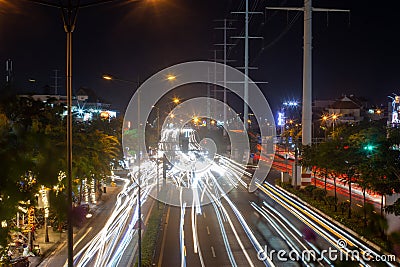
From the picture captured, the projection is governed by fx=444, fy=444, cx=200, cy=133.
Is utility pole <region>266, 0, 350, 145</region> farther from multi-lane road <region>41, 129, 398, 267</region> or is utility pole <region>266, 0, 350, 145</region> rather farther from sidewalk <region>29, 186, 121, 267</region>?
sidewalk <region>29, 186, 121, 267</region>

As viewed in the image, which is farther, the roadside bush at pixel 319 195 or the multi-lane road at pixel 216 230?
the roadside bush at pixel 319 195

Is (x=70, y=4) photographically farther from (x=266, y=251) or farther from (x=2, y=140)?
(x=266, y=251)

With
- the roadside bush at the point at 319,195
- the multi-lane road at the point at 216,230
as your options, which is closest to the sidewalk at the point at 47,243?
the multi-lane road at the point at 216,230

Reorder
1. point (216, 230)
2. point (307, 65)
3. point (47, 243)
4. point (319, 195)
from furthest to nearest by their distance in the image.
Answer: point (307, 65) < point (319, 195) < point (216, 230) < point (47, 243)

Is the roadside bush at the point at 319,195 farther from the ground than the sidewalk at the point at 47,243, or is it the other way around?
the roadside bush at the point at 319,195

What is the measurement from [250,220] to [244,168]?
2449 centimetres

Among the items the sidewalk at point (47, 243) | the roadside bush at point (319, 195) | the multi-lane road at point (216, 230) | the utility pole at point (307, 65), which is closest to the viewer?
the multi-lane road at point (216, 230)

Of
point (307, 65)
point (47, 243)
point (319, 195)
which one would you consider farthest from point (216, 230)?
point (307, 65)

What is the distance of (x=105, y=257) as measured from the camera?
1580 cm

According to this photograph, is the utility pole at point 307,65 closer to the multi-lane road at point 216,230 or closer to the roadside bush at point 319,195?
the roadside bush at point 319,195

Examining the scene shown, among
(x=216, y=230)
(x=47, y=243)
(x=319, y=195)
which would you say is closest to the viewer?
(x=47, y=243)

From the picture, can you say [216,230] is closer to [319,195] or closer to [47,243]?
[47,243]

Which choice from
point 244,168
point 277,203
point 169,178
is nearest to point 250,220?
point 277,203

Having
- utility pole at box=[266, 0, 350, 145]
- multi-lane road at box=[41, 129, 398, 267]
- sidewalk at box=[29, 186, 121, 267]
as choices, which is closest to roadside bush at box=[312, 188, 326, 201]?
multi-lane road at box=[41, 129, 398, 267]
